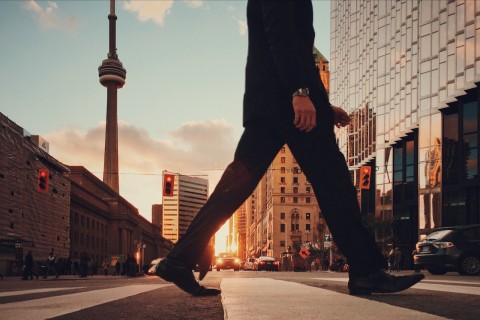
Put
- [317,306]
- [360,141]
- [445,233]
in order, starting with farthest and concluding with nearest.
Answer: [360,141] < [445,233] < [317,306]

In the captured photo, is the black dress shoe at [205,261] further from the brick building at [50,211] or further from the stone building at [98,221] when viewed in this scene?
the stone building at [98,221]

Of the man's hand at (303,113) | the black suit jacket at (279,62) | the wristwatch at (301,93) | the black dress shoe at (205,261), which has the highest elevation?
the black suit jacket at (279,62)

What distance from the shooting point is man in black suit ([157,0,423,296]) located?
3.77 metres

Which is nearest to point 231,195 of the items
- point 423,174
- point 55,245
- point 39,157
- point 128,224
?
point 423,174

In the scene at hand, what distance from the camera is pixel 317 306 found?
114 inches

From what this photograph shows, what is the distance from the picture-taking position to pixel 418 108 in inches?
1623

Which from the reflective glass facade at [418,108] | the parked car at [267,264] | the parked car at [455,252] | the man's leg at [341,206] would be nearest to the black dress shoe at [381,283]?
the man's leg at [341,206]

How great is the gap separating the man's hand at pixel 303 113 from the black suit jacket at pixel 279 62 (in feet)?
0.29

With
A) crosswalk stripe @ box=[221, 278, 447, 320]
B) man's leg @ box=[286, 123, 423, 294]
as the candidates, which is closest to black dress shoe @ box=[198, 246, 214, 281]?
crosswalk stripe @ box=[221, 278, 447, 320]

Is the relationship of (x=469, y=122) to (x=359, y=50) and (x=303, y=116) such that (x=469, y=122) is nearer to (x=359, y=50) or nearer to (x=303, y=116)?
(x=359, y=50)

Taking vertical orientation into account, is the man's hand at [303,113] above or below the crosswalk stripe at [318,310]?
above

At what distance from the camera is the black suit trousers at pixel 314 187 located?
385 cm

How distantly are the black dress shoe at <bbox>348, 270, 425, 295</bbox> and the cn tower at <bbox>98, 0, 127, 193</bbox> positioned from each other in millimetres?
97842

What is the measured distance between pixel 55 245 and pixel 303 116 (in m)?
65.0
